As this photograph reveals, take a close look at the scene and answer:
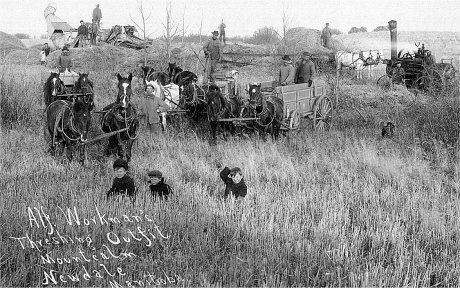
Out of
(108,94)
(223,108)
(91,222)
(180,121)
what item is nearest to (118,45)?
(108,94)

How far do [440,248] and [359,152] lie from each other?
179 inches

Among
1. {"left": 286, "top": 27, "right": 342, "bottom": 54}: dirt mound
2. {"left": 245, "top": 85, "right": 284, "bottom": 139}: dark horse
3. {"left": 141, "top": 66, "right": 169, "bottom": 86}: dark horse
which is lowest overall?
{"left": 245, "top": 85, "right": 284, "bottom": 139}: dark horse

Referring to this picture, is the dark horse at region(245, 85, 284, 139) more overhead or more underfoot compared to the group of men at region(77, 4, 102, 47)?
more underfoot

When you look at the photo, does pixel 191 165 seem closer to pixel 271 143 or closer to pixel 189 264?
pixel 271 143

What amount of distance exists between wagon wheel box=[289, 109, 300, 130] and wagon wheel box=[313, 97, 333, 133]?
858 mm

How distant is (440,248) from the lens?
17.3ft

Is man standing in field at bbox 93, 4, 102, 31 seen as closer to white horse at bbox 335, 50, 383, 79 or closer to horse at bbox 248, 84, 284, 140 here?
white horse at bbox 335, 50, 383, 79

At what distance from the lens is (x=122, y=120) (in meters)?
9.11

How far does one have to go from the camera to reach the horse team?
8.84 meters

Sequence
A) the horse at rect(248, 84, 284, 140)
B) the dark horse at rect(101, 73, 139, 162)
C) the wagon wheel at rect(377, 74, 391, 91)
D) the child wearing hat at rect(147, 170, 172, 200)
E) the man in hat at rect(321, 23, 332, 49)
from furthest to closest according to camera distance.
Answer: the man in hat at rect(321, 23, 332, 49)
the wagon wheel at rect(377, 74, 391, 91)
the horse at rect(248, 84, 284, 140)
the dark horse at rect(101, 73, 139, 162)
the child wearing hat at rect(147, 170, 172, 200)

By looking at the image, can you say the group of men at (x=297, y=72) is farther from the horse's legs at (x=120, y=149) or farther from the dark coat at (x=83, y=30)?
the dark coat at (x=83, y=30)

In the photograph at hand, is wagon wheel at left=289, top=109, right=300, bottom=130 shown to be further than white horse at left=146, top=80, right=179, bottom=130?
No

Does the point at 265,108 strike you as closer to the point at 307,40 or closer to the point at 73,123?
the point at 73,123

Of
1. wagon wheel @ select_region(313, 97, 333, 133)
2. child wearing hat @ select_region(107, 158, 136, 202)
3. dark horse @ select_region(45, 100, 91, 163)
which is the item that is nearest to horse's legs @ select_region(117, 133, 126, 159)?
dark horse @ select_region(45, 100, 91, 163)
